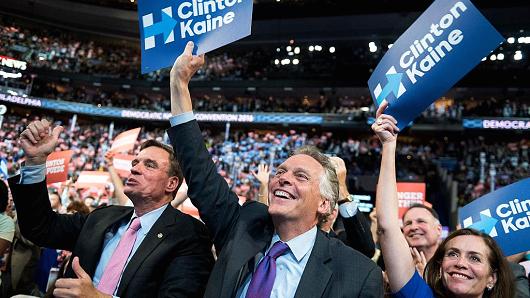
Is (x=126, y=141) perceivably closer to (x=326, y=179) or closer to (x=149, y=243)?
(x=149, y=243)

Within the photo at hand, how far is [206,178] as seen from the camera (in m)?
1.86

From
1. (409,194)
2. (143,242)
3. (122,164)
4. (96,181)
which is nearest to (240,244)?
(143,242)

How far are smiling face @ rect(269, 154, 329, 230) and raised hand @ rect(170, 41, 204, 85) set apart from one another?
1.86ft

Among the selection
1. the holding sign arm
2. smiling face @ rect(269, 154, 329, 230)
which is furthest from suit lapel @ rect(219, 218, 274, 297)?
the holding sign arm

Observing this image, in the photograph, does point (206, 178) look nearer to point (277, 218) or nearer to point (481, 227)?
point (277, 218)

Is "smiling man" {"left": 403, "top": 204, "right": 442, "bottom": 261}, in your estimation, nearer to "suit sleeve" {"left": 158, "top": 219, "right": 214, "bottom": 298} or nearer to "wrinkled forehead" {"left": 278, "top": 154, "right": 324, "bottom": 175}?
A: "wrinkled forehead" {"left": 278, "top": 154, "right": 324, "bottom": 175}

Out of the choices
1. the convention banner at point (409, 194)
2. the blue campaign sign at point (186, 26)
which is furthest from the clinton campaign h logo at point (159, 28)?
the convention banner at point (409, 194)

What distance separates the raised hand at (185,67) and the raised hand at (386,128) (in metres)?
0.85

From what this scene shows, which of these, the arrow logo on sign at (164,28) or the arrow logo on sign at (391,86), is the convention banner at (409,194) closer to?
the arrow logo on sign at (391,86)

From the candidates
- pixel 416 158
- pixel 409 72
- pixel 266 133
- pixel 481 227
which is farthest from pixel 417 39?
pixel 266 133

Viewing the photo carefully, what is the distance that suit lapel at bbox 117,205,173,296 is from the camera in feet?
6.35

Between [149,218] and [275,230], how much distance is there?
2.16 ft

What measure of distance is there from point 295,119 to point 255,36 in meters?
6.59

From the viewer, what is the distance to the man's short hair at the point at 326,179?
194cm
